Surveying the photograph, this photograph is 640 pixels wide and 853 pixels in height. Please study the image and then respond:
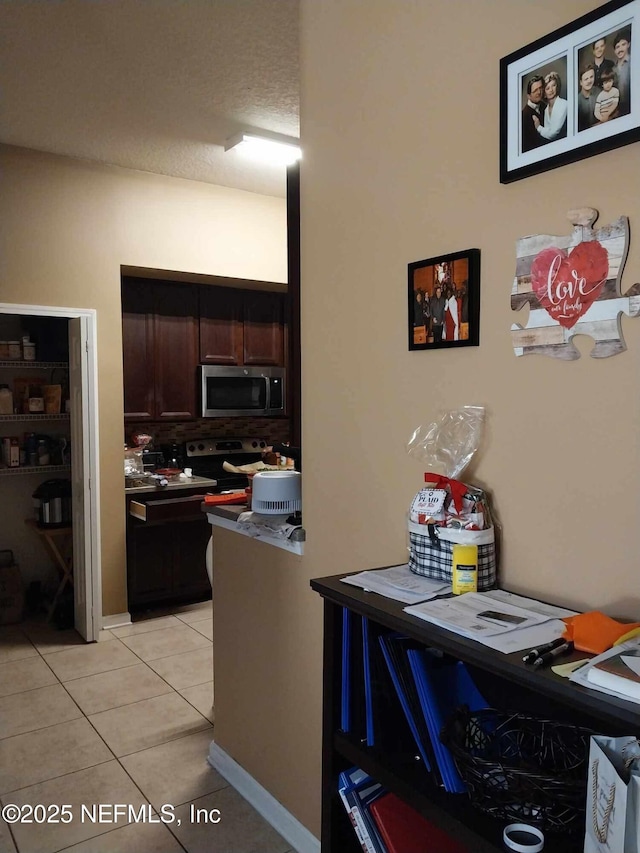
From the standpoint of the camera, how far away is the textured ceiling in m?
2.36

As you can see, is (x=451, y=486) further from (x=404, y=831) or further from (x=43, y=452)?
(x=43, y=452)

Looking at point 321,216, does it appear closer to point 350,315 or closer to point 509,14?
point 350,315

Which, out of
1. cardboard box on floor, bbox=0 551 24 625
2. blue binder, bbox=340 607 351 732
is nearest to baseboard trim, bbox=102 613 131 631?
cardboard box on floor, bbox=0 551 24 625

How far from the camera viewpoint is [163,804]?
7.58 ft

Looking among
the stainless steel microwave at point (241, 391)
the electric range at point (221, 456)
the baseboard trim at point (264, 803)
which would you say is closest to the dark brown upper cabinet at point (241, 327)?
the stainless steel microwave at point (241, 391)

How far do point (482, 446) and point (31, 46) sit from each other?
7.88 feet

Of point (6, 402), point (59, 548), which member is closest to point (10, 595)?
point (59, 548)

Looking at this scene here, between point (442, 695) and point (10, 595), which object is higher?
point (442, 695)

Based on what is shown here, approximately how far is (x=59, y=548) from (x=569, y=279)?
12.6ft

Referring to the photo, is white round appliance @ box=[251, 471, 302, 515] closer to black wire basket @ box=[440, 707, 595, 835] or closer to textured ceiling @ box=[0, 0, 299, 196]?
black wire basket @ box=[440, 707, 595, 835]

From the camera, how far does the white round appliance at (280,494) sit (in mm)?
2143

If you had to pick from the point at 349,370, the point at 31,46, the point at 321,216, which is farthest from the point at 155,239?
the point at 349,370

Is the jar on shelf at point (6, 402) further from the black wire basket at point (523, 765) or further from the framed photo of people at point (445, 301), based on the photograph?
the black wire basket at point (523, 765)

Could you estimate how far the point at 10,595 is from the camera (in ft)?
13.1
